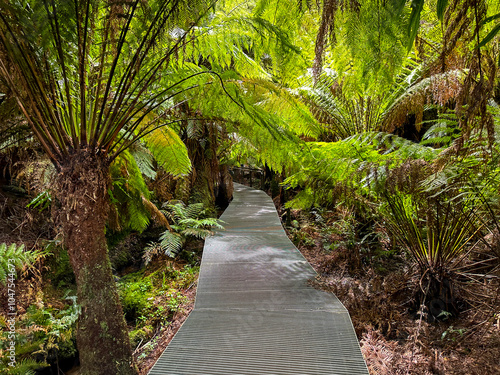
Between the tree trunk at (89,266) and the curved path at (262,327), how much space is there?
29 centimetres

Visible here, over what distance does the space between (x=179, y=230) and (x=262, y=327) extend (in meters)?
2.61

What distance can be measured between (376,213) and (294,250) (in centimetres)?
120

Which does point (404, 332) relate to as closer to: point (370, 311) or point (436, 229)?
point (370, 311)

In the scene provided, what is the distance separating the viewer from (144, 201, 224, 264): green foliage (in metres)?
3.59

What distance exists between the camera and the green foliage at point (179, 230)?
11.8 feet

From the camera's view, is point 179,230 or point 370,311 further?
point 179,230

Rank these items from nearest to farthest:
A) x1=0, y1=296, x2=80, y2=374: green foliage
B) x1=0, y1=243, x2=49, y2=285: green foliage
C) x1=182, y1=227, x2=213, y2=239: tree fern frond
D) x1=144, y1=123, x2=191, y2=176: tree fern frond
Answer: x1=0, y1=296, x2=80, y2=374: green foliage → x1=0, y1=243, x2=49, y2=285: green foliage → x1=144, y1=123, x2=191, y2=176: tree fern frond → x1=182, y1=227, x2=213, y2=239: tree fern frond

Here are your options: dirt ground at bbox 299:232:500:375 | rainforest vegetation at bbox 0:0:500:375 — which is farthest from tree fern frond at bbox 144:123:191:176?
dirt ground at bbox 299:232:500:375

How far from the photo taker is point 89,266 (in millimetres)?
1498

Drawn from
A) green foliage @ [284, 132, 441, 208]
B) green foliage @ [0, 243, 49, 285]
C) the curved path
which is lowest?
the curved path

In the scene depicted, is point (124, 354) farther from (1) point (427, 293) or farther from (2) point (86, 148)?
(1) point (427, 293)

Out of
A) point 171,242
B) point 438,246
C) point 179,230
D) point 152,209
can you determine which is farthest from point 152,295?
point 438,246

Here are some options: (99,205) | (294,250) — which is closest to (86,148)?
(99,205)

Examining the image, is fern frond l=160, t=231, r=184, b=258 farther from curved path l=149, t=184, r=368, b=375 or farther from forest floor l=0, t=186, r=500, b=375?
curved path l=149, t=184, r=368, b=375
